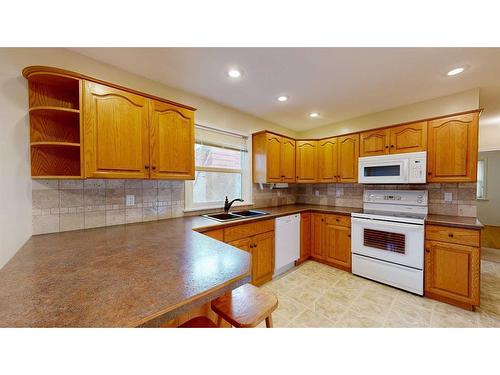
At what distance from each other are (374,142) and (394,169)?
18.4 inches

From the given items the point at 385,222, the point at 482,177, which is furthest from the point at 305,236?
the point at 482,177

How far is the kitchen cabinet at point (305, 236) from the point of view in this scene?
2922 millimetres

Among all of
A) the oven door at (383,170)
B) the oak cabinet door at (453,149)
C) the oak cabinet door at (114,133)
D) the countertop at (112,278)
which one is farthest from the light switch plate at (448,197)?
the oak cabinet door at (114,133)

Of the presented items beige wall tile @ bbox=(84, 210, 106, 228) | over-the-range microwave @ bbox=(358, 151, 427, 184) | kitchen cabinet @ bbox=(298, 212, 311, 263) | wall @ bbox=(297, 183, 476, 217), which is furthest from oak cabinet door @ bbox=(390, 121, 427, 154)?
beige wall tile @ bbox=(84, 210, 106, 228)

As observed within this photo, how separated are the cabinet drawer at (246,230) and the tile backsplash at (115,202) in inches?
24.3

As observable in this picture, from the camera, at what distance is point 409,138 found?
2.40 metres

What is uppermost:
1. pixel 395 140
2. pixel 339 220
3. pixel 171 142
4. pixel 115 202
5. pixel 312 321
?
pixel 395 140

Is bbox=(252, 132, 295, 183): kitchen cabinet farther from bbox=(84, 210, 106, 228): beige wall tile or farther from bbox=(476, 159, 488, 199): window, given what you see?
bbox=(476, 159, 488, 199): window

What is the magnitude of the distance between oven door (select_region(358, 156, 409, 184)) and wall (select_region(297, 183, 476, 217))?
370 mm

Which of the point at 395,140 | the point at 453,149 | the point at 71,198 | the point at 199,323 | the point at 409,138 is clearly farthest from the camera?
the point at 395,140

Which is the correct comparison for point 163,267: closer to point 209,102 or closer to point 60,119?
point 60,119

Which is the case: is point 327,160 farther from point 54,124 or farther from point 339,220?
point 54,124

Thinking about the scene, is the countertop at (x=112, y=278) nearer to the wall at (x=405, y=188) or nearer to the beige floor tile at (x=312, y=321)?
the beige floor tile at (x=312, y=321)

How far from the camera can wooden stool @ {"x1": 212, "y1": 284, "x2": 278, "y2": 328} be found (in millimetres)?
968
